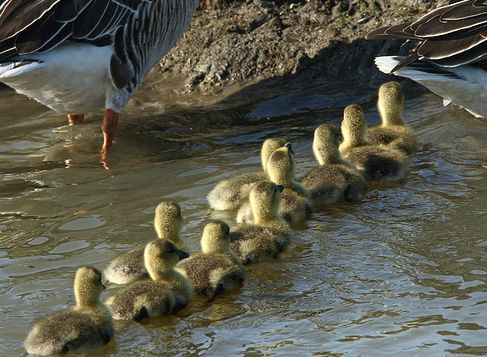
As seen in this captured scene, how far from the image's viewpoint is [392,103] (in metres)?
8.64

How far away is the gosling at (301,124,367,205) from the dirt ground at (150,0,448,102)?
2.36 m

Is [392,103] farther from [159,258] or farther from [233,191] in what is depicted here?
[159,258]

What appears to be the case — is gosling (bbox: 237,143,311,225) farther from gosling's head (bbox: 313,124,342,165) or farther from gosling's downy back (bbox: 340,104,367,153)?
gosling's downy back (bbox: 340,104,367,153)

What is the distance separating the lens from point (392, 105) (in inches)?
340

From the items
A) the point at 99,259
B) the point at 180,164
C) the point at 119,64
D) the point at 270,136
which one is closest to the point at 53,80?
the point at 119,64

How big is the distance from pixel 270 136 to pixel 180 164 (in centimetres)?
93

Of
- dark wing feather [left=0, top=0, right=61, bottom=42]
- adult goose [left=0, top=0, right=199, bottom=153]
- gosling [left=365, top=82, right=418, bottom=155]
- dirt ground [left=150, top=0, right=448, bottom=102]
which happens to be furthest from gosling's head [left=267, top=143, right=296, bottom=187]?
dirt ground [left=150, top=0, right=448, bottom=102]

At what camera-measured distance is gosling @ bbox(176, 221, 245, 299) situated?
20.8 feet

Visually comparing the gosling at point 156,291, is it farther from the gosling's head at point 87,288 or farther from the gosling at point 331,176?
the gosling at point 331,176

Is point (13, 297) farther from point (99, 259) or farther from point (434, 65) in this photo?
point (434, 65)

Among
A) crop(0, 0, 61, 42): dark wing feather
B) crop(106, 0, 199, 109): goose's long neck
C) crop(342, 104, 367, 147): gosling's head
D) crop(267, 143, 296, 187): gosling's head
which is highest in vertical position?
crop(0, 0, 61, 42): dark wing feather

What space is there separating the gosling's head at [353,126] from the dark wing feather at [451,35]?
0.52 m

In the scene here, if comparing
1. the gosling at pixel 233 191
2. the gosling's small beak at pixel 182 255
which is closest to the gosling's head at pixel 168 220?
the gosling's small beak at pixel 182 255

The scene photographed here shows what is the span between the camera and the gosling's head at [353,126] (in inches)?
324
